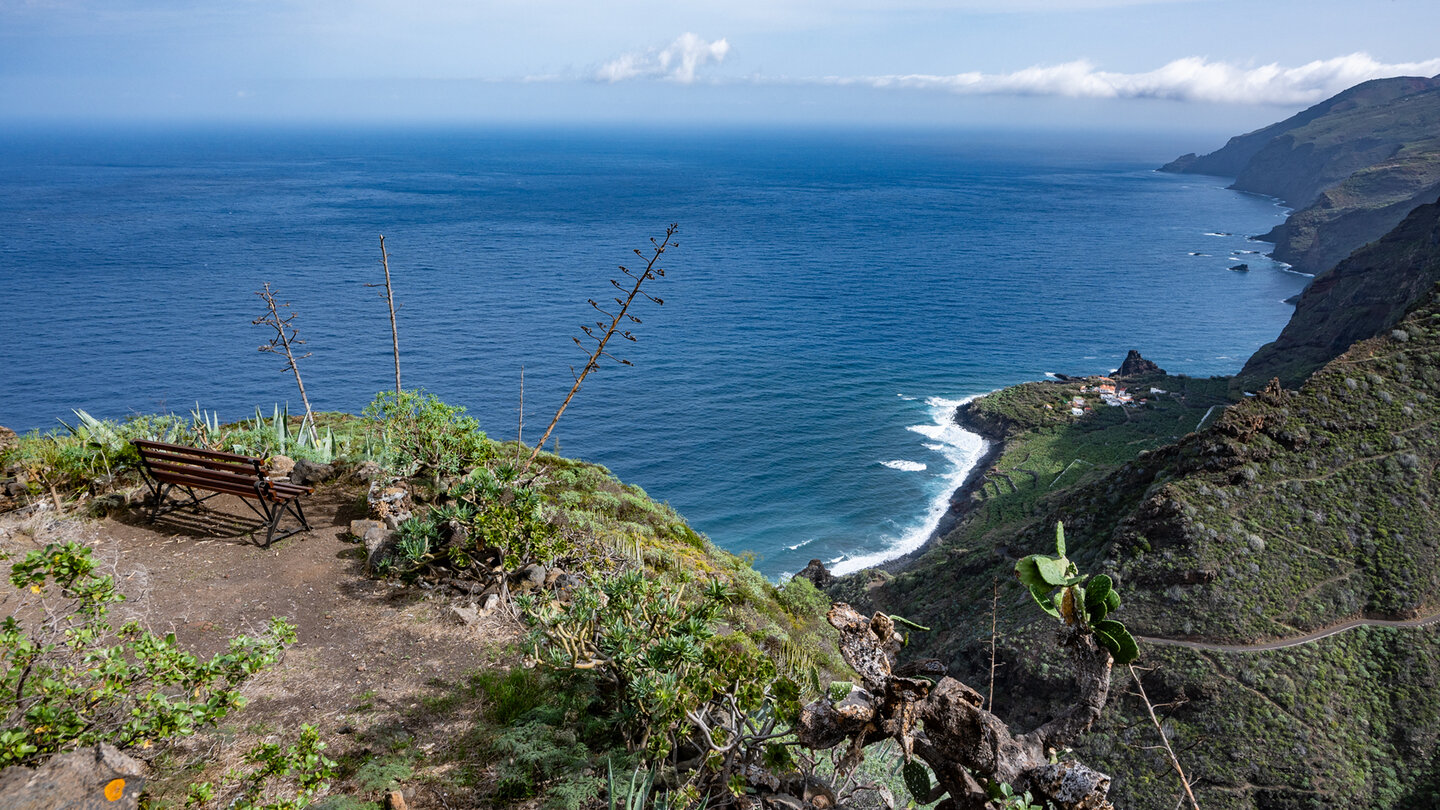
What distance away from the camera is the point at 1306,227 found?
12431 cm

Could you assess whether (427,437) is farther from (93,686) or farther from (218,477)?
(93,686)

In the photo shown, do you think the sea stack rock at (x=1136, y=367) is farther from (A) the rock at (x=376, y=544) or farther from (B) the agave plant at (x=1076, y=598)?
(B) the agave plant at (x=1076, y=598)

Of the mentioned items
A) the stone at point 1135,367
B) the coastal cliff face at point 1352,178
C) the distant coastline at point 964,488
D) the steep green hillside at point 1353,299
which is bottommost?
the distant coastline at point 964,488

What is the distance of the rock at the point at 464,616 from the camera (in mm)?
8633

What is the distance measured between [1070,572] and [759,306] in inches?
3175

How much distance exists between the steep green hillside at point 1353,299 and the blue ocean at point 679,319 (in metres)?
10.2

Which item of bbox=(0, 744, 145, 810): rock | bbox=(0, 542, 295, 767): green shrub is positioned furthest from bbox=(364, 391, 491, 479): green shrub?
bbox=(0, 744, 145, 810): rock

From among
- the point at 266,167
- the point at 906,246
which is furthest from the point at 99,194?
the point at 906,246

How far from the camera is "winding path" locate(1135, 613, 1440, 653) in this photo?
81.4 feet

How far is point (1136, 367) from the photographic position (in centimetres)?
6831

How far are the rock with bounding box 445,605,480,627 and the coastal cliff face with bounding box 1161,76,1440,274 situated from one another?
5442 inches

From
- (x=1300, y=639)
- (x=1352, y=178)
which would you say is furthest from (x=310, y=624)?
(x=1352, y=178)

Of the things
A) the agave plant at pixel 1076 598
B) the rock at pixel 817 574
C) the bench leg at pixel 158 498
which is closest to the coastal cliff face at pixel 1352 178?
the rock at pixel 817 574

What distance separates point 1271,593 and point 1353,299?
49.7 metres
